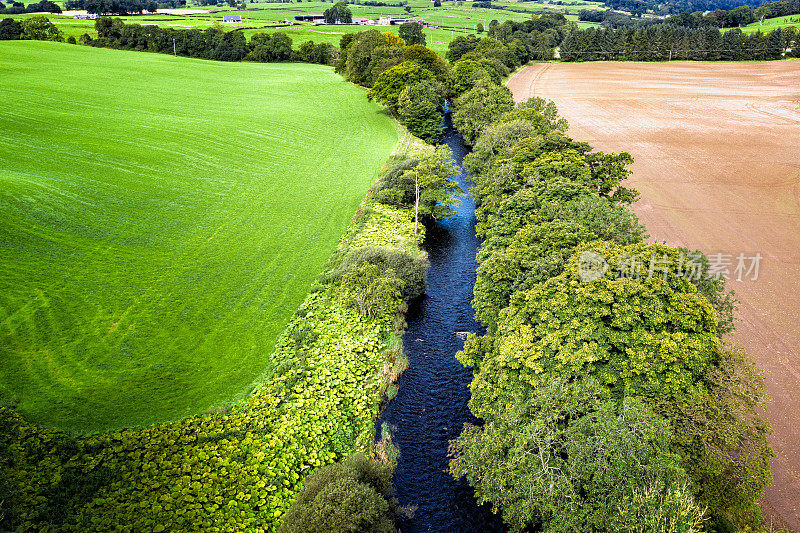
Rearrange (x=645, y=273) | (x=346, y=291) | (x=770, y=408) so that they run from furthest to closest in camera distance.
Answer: (x=346, y=291)
(x=770, y=408)
(x=645, y=273)

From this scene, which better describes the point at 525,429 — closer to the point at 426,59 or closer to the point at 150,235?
the point at 150,235

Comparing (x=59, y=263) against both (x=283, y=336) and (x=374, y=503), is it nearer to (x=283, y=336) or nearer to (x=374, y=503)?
(x=283, y=336)

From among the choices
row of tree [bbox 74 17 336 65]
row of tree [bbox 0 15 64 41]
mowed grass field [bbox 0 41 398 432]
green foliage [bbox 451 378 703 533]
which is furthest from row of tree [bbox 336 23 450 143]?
row of tree [bbox 0 15 64 41]

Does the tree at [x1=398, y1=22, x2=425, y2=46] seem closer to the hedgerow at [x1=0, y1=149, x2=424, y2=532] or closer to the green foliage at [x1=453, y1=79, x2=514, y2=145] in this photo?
the green foliage at [x1=453, y1=79, x2=514, y2=145]

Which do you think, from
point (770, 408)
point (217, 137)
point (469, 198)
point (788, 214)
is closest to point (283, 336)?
point (770, 408)

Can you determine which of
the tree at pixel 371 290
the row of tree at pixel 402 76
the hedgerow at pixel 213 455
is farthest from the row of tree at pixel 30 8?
the hedgerow at pixel 213 455

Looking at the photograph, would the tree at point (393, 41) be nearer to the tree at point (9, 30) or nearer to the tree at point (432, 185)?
the tree at point (432, 185)

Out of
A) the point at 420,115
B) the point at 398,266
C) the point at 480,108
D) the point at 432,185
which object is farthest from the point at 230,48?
the point at 398,266
